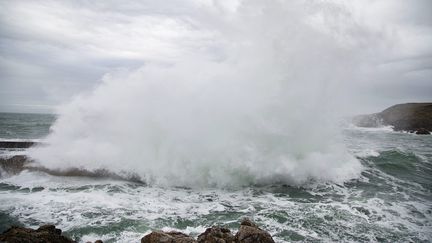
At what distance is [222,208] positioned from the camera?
28.0ft

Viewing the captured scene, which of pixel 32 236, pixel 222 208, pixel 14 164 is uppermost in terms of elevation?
pixel 14 164

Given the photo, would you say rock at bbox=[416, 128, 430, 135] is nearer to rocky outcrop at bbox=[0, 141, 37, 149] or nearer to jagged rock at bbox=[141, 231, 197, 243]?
jagged rock at bbox=[141, 231, 197, 243]

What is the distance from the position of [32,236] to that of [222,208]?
16.5ft

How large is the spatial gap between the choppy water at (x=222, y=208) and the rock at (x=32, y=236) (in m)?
1.00

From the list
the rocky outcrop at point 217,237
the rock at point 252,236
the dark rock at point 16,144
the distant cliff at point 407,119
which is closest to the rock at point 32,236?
the rocky outcrop at point 217,237

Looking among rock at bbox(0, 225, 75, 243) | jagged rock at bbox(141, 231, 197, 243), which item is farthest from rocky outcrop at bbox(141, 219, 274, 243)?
rock at bbox(0, 225, 75, 243)

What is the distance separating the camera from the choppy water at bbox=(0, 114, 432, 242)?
6.96m

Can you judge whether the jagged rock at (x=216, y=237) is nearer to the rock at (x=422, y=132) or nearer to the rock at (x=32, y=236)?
the rock at (x=32, y=236)

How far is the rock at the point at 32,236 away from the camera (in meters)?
4.83

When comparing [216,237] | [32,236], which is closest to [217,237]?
[216,237]

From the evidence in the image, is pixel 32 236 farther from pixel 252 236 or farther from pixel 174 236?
pixel 252 236

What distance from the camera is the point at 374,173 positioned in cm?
1350

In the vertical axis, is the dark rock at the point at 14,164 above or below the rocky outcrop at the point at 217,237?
above

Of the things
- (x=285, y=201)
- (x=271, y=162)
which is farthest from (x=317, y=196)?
(x=271, y=162)
